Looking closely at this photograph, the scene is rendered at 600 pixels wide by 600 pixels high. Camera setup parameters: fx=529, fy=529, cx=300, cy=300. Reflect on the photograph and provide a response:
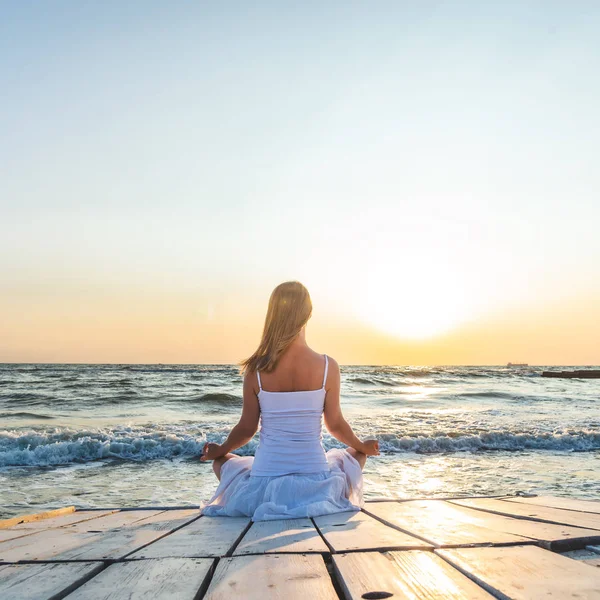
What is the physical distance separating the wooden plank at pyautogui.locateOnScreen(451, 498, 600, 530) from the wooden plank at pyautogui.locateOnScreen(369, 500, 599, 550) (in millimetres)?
101

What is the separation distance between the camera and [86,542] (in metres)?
2.27

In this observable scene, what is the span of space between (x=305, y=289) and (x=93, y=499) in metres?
4.41

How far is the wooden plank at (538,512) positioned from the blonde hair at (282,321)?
1389 mm

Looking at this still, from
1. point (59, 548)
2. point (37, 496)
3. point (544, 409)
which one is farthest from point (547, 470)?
point (544, 409)

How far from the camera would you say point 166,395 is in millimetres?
22156

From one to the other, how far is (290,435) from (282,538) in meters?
1.16

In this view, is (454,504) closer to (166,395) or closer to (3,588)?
(3,588)

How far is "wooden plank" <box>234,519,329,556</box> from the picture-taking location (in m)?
1.89

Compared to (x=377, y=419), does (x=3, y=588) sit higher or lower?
higher

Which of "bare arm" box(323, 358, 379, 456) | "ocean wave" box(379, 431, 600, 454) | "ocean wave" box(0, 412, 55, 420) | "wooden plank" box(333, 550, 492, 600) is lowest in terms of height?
"ocean wave" box(0, 412, 55, 420)

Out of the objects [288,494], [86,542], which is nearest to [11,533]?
[86,542]

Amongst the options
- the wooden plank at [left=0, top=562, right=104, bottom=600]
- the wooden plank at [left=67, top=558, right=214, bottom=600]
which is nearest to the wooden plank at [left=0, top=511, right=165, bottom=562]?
the wooden plank at [left=0, top=562, right=104, bottom=600]

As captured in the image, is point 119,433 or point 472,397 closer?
point 119,433

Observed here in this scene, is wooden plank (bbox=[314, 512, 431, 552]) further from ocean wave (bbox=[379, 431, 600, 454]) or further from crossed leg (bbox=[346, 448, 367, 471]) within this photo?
ocean wave (bbox=[379, 431, 600, 454])
